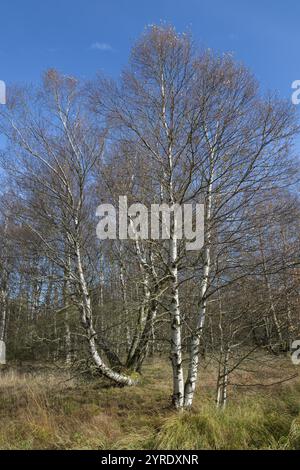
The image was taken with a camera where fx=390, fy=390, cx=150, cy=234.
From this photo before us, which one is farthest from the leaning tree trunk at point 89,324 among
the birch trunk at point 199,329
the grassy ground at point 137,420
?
the birch trunk at point 199,329

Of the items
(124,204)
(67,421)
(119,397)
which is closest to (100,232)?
(124,204)

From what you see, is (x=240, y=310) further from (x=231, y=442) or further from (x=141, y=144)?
(x=141, y=144)

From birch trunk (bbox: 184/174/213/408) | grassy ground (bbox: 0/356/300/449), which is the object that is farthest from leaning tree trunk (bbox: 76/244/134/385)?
birch trunk (bbox: 184/174/213/408)

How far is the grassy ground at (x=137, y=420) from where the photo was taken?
16.8 ft

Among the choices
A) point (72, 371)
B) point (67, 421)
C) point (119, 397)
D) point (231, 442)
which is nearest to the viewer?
point (231, 442)

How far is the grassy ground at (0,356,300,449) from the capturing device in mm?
5105

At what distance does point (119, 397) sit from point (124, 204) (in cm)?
474

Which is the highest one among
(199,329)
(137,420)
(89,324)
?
(199,329)

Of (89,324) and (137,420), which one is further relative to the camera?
(89,324)

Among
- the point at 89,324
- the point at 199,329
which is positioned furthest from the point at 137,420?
the point at 89,324

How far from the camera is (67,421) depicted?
6.70m

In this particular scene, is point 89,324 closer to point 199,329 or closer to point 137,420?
point 137,420

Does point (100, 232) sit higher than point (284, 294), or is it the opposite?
point (100, 232)

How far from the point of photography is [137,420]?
23.6 ft
